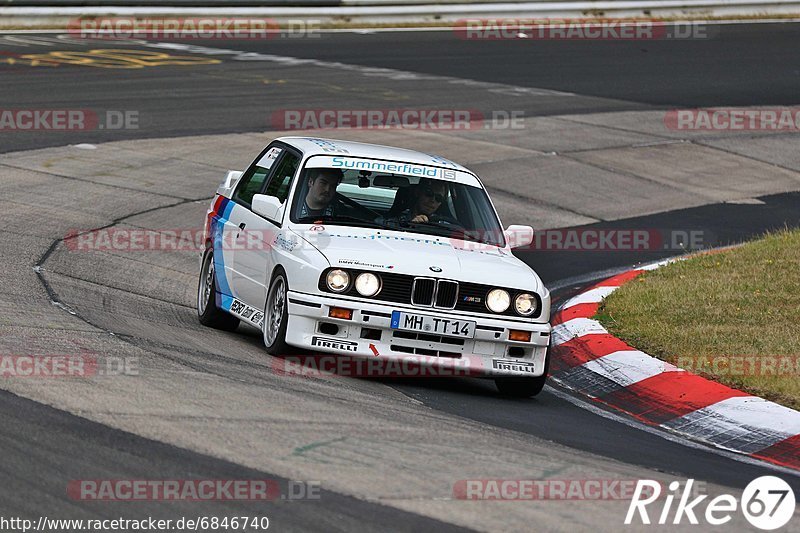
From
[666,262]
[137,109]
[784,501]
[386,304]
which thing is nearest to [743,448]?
[784,501]

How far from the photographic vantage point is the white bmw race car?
28.2 feet

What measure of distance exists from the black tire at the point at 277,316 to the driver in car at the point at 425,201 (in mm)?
1062

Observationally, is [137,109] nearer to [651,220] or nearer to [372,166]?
[651,220]

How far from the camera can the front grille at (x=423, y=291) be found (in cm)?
865

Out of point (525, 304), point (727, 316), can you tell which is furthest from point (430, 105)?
point (525, 304)

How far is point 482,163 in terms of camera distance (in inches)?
729

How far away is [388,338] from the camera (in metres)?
8.60

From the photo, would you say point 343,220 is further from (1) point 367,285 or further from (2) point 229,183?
(2) point 229,183

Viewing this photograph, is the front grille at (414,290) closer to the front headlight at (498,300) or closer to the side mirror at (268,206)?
the front headlight at (498,300)

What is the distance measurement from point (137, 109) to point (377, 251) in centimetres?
1245
